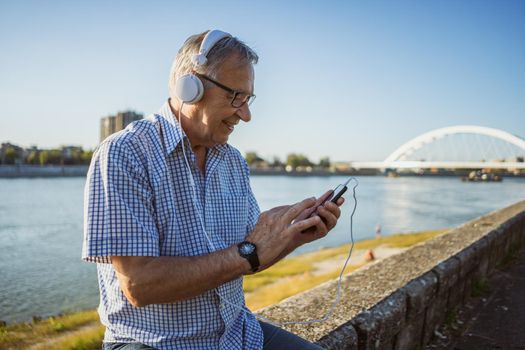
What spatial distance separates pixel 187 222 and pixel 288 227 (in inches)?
12.5

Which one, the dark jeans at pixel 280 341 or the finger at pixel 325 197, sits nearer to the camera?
the finger at pixel 325 197

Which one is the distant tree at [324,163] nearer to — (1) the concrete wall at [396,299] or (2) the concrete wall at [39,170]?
(2) the concrete wall at [39,170]

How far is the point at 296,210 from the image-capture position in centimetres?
133

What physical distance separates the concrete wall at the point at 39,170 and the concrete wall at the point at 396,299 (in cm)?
7990

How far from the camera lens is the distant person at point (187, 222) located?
3.75 ft

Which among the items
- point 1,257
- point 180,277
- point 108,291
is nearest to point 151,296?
point 180,277

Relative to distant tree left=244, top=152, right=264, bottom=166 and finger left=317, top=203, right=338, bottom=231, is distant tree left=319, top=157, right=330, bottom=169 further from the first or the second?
finger left=317, top=203, right=338, bottom=231

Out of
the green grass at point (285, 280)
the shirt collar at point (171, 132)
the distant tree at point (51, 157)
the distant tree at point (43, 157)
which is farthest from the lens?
the distant tree at point (51, 157)

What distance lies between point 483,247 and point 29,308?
929 cm

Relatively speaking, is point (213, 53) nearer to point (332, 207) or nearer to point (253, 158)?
point (332, 207)

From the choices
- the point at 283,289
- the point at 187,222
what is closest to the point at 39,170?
the point at 283,289

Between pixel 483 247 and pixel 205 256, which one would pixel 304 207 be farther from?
pixel 483 247

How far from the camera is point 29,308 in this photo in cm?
936

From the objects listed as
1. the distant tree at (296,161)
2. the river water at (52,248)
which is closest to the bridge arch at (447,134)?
the river water at (52,248)
